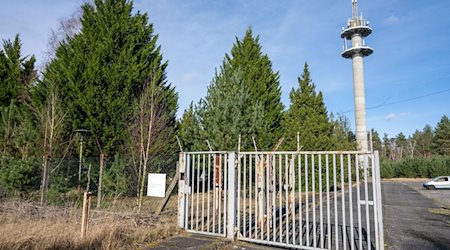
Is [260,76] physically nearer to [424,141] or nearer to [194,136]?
[194,136]

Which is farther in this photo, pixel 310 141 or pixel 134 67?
pixel 310 141

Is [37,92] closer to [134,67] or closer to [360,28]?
[134,67]

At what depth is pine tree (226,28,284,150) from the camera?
20.2 meters

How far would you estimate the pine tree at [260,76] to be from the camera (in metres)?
20.2

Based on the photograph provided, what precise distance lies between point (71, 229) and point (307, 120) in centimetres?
1735

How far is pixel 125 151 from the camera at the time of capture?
13.1 meters

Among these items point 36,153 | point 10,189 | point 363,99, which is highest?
Answer: point 363,99

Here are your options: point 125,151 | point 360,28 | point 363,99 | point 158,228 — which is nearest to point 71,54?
point 125,151

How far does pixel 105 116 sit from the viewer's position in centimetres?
1338

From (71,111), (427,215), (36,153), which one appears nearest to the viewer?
(36,153)

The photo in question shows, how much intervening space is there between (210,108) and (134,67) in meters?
4.10

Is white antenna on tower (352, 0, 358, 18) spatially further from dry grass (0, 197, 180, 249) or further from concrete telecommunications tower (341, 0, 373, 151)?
dry grass (0, 197, 180, 249)

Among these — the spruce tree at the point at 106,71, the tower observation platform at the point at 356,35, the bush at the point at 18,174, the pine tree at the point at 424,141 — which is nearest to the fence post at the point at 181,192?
the bush at the point at 18,174

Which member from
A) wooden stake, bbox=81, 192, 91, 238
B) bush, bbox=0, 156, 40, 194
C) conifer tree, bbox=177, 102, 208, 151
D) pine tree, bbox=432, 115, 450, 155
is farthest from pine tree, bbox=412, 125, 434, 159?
wooden stake, bbox=81, 192, 91, 238
